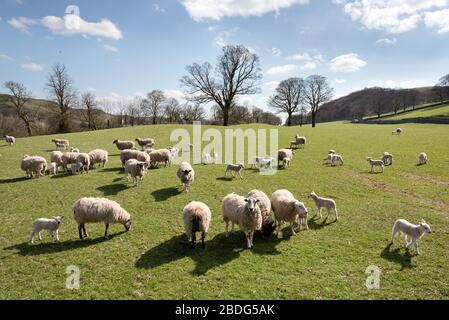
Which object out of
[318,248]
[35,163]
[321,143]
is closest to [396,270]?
[318,248]

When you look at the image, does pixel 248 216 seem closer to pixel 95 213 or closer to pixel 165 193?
pixel 95 213

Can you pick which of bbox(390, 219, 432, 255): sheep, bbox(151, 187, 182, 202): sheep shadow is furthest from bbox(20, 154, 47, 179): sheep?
bbox(390, 219, 432, 255): sheep

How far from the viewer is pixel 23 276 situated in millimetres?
8469

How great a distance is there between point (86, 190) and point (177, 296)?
12.3m

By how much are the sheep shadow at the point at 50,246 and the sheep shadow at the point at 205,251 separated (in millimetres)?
2497

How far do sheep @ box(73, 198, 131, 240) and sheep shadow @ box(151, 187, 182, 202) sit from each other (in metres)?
4.29

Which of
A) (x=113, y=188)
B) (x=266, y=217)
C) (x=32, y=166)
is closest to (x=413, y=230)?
(x=266, y=217)

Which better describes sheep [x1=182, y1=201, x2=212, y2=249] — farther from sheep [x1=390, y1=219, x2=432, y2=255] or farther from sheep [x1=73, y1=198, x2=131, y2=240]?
sheep [x1=390, y1=219, x2=432, y2=255]

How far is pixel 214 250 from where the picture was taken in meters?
10.1

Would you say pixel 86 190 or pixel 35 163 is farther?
pixel 35 163

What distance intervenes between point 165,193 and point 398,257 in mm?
12212

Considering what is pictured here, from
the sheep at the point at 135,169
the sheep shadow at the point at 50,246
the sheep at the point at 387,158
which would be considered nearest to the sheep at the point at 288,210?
the sheep shadow at the point at 50,246
